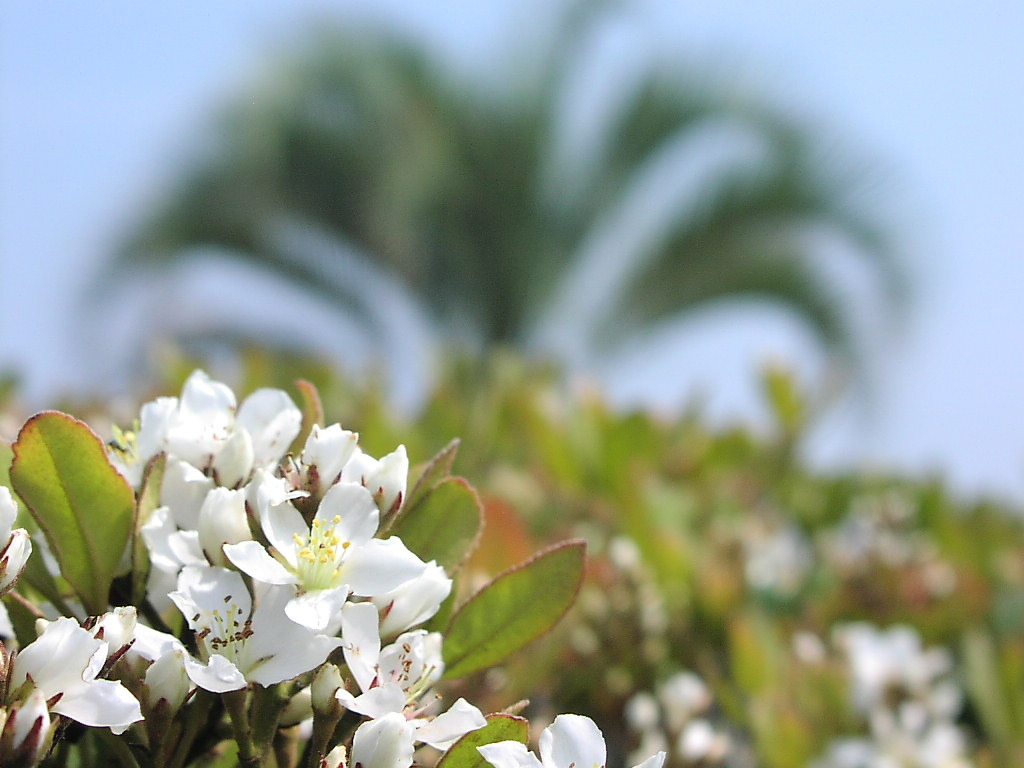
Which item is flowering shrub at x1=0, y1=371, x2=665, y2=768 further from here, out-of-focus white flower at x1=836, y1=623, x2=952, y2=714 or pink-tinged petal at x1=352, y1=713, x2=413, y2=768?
out-of-focus white flower at x1=836, y1=623, x2=952, y2=714

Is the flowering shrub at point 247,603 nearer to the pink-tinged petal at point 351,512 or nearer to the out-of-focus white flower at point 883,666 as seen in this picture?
the pink-tinged petal at point 351,512

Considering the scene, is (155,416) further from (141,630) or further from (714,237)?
(714,237)

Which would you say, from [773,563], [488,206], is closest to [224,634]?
[773,563]

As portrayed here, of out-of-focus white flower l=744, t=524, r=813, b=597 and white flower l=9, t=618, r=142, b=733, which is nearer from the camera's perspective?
white flower l=9, t=618, r=142, b=733

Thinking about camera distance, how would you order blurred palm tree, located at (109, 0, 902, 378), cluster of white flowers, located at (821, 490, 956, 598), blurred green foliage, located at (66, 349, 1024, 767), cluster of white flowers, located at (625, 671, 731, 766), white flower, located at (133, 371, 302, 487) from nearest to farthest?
Answer: 1. white flower, located at (133, 371, 302, 487)
2. cluster of white flowers, located at (625, 671, 731, 766)
3. blurred green foliage, located at (66, 349, 1024, 767)
4. cluster of white flowers, located at (821, 490, 956, 598)
5. blurred palm tree, located at (109, 0, 902, 378)

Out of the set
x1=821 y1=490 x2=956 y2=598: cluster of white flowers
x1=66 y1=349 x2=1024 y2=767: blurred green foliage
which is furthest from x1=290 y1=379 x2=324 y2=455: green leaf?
x1=821 y1=490 x2=956 y2=598: cluster of white flowers
